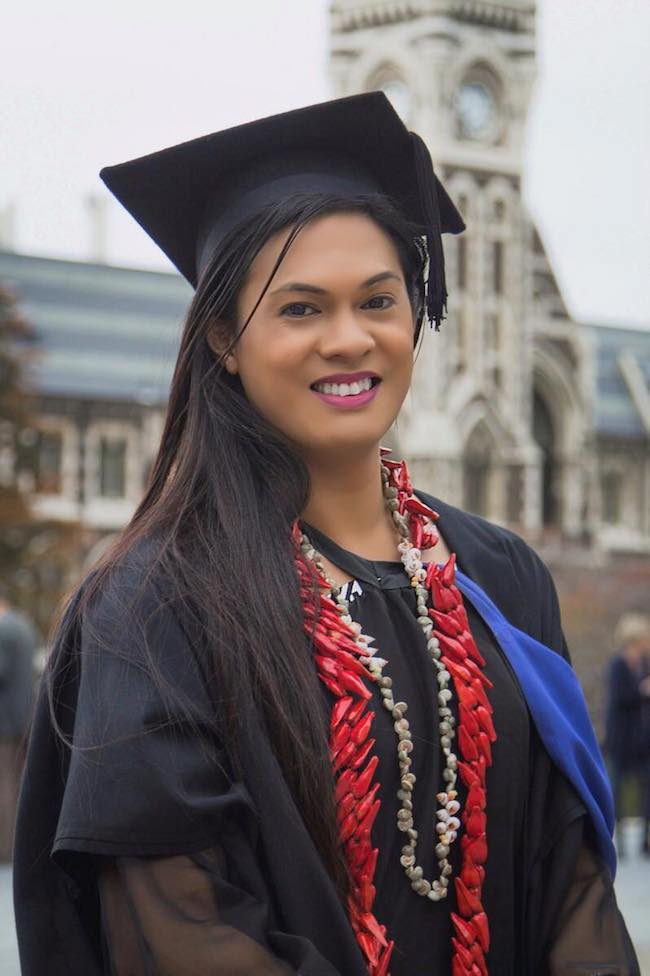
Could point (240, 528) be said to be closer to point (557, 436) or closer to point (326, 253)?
point (326, 253)

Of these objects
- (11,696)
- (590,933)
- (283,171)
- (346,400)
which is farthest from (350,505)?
(11,696)

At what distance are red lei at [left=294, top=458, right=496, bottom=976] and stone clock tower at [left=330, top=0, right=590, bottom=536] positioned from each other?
36.3m

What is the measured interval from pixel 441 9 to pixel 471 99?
2.17 m

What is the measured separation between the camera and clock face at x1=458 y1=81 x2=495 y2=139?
4056 centimetres

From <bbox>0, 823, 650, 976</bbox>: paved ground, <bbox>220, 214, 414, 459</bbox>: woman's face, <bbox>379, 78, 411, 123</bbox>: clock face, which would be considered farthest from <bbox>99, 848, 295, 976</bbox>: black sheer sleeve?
<bbox>379, 78, 411, 123</bbox>: clock face

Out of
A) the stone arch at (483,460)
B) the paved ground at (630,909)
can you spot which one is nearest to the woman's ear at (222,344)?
the paved ground at (630,909)

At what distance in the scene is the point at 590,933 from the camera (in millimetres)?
2020

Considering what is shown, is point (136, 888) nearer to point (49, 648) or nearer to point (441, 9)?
point (49, 648)

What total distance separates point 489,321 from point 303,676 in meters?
39.0

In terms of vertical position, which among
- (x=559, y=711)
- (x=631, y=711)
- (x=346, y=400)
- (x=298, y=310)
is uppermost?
(x=298, y=310)

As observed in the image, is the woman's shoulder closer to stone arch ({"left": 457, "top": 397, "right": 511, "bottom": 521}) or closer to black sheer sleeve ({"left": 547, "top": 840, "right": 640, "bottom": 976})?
black sheer sleeve ({"left": 547, "top": 840, "right": 640, "bottom": 976})

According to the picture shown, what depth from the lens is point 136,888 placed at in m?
1.83

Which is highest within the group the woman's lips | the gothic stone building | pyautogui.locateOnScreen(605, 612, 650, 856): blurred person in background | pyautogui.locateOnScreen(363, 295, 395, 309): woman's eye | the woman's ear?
the gothic stone building

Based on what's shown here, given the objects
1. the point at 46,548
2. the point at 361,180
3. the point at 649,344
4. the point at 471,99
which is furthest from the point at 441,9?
the point at 361,180
